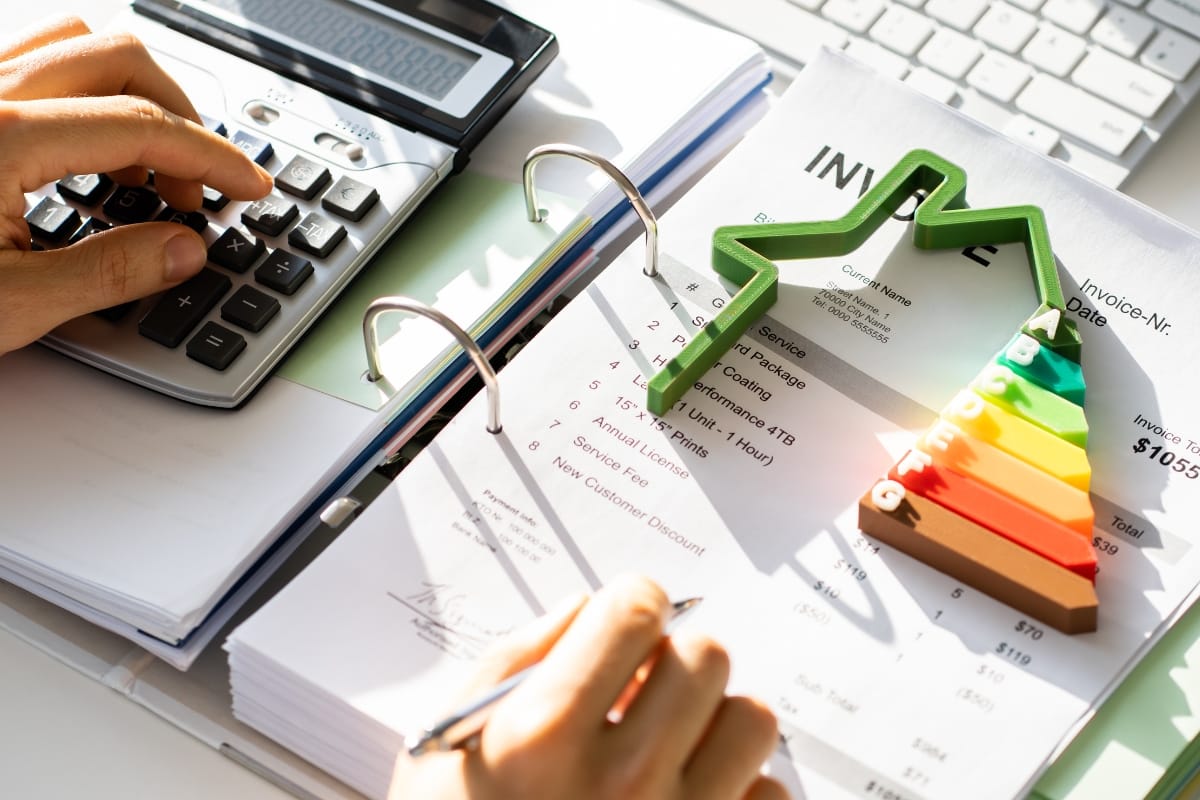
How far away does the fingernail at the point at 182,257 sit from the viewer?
63 centimetres

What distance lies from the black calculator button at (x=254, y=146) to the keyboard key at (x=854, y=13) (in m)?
0.37

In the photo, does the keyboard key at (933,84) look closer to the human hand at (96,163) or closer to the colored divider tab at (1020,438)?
the colored divider tab at (1020,438)

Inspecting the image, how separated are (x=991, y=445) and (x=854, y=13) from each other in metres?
0.37

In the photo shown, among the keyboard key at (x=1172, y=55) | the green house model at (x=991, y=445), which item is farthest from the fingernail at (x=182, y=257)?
the keyboard key at (x=1172, y=55)

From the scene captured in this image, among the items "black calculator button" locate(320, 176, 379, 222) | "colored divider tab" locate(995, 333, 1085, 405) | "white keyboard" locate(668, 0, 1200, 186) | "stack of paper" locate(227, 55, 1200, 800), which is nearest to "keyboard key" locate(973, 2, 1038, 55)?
"white keyboard" locate(668, 0, 1200, 186)

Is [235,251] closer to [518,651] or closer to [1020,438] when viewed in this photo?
[518,651]

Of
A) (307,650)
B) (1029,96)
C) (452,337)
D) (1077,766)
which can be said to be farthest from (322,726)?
(1029,96)

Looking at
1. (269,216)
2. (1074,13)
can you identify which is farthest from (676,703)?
(1074,13)

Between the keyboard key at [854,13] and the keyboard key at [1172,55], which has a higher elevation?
the keyboard key at [1172,55]

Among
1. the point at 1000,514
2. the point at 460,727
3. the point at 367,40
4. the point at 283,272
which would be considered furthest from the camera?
the point at 367,40

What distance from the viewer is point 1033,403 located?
1.89 feet

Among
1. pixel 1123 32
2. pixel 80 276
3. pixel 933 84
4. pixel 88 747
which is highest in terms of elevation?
pixel 1123 32

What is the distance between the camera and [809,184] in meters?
0.68

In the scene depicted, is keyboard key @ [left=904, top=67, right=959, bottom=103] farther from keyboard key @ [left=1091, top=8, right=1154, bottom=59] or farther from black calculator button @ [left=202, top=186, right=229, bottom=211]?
black calculator button @ [left=202, top=186, right=229, bottom=211]
